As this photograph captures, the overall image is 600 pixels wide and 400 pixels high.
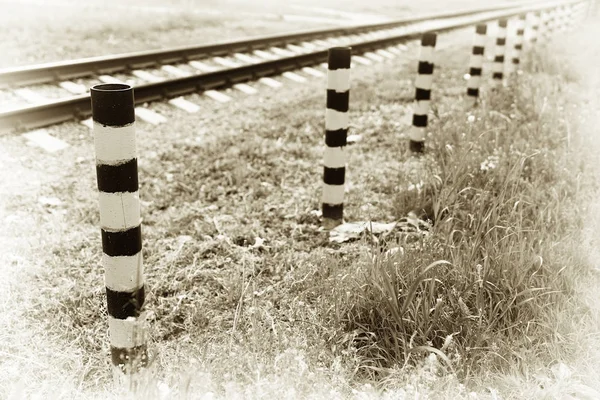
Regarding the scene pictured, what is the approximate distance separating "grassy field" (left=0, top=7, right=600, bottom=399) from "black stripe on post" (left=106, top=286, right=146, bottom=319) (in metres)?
0.33

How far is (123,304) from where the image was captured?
8.93ft

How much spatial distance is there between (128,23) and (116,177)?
11506 millimetres

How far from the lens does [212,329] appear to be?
10.6 ft

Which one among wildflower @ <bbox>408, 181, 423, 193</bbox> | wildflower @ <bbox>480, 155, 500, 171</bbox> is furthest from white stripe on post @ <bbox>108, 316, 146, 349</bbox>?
wildflower @ <bbox>480, 155, 500, 171</bbox>

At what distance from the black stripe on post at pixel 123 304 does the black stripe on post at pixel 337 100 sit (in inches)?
82.7

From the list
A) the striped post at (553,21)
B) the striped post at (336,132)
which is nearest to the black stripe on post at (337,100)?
the striped post at (336,132)

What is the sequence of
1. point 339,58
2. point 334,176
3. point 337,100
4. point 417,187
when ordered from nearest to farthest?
point 339,58 < point 337,100 < point 334,176 < point 417,187

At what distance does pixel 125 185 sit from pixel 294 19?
16.3m

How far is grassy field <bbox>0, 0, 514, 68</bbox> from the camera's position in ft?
33.3

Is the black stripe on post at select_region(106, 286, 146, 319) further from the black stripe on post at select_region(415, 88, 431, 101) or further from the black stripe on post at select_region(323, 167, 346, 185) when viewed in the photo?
the black stripe on post at select_region(415, 88, 431, 101)

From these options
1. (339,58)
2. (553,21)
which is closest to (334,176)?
(339,58)

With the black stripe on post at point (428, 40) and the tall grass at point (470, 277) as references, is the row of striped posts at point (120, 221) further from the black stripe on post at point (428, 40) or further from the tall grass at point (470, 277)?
the black stripe on post at point (428, 40)

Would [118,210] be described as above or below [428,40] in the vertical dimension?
below

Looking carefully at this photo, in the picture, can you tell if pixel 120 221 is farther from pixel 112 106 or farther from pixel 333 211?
pixel 333 211
